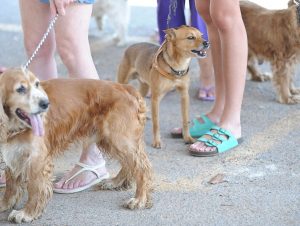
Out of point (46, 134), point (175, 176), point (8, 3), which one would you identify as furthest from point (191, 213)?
point (8, 3)

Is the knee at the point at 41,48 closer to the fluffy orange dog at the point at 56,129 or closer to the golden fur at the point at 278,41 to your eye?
the fluffy orange dog at the point at 56,129

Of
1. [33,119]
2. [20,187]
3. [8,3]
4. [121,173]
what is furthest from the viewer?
[8,3]

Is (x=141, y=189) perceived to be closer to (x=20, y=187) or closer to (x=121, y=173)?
(x=121, y=173)

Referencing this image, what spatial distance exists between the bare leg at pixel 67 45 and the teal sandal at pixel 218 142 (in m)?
0.80

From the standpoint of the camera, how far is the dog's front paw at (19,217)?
335cm

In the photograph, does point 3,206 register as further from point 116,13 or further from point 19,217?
point 116,13

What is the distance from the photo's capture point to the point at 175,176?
13.3 feet

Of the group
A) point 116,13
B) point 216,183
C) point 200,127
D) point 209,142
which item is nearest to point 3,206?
point 216,183

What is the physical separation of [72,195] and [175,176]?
713mm

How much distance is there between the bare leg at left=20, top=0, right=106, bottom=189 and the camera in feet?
12.1

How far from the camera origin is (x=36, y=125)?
10.1ft

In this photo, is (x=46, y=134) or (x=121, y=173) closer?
(x=46, y=134)

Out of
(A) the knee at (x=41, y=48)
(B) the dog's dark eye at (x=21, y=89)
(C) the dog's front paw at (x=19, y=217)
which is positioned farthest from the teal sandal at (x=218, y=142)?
(B) the dog's dark eye at (x=21, y=89)

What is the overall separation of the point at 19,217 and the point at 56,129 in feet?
1.73
